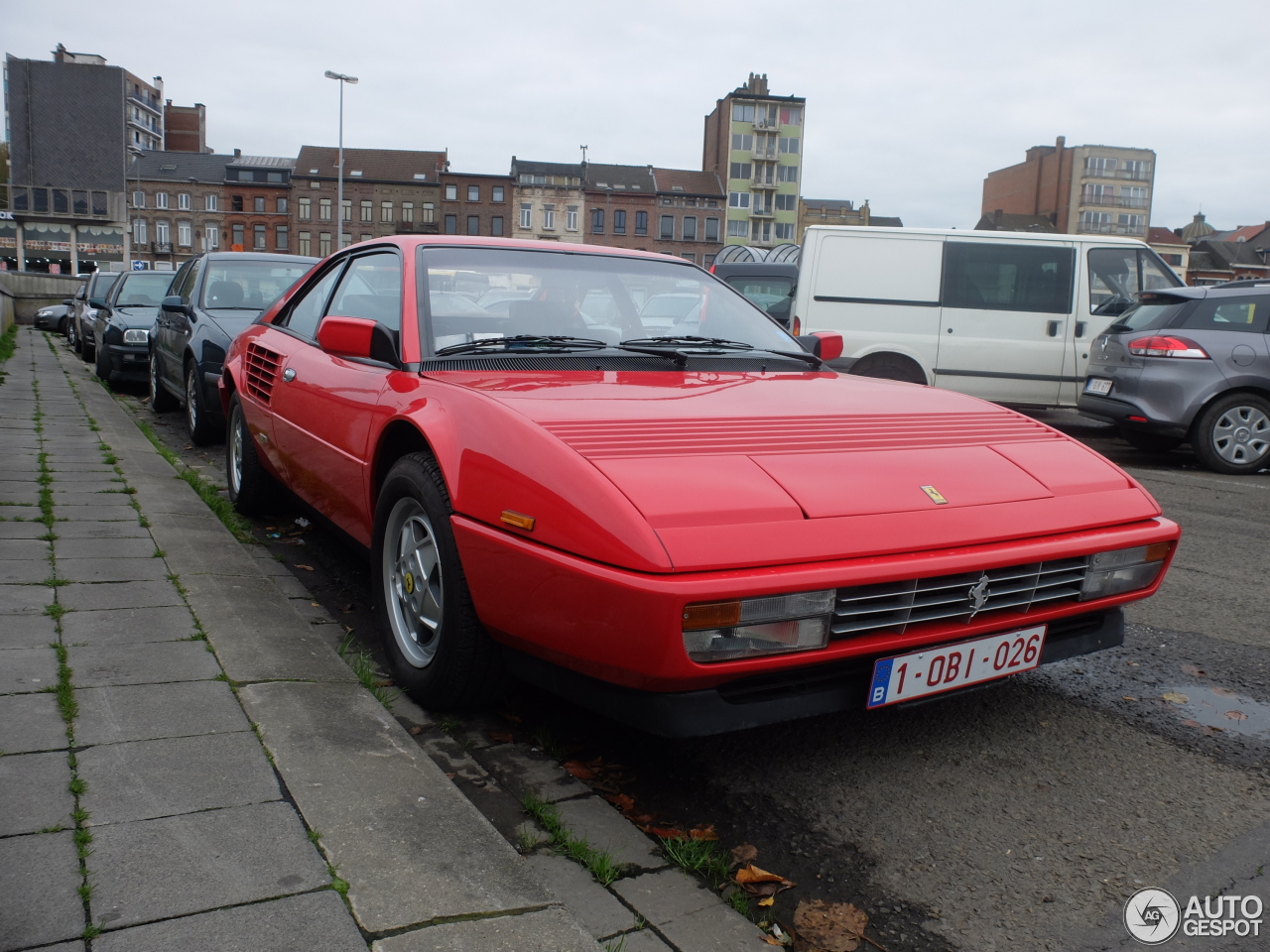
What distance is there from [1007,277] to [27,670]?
9.24m

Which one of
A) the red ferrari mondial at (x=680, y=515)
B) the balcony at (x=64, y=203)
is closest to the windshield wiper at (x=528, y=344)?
the red ferrari mondial at (x=680, y=515)

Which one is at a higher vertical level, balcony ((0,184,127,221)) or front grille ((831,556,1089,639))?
balcony ((0,184,127,221))

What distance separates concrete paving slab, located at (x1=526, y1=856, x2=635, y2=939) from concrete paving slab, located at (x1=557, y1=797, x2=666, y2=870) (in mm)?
117

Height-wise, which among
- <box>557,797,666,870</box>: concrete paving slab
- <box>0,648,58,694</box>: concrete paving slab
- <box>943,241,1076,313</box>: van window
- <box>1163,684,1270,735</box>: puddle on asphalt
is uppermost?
<box>943,241,1076,313</box>: van window

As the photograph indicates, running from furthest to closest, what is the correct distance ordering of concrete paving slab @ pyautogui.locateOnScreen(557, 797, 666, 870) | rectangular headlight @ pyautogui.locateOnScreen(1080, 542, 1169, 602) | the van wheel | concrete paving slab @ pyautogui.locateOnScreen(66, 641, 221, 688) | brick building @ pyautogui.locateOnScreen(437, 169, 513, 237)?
brick building @ pyautogui.locateOnScreen(437, 169, 513, 237)
the van wheel
concrete paving slab @ pyautogui.locateOnScreen(66, 641, 221, 688)
rectangular headlight @ pyautogui.locateOnScreen(1080, 542, 1169, 602)
concrete paving slab @ pyautogui.locateOnScreen(557, 797, 666, 870)

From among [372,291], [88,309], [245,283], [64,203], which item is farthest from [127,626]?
[64,203]

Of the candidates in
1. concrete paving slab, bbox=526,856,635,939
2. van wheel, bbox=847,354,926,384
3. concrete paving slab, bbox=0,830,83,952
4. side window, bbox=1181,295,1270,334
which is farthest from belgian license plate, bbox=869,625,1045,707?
van wheel, bbox=847,354,926,384

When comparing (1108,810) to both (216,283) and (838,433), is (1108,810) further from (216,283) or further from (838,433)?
(216,283)

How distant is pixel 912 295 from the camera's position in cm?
1001

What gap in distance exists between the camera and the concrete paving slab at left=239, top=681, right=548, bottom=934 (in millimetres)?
1923

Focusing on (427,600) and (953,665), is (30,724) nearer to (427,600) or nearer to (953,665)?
(427,600)

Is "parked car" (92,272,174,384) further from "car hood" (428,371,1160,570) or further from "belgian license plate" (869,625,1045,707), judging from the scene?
"belgian license plate" (869,625,1045,707)

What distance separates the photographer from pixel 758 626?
2244 mm

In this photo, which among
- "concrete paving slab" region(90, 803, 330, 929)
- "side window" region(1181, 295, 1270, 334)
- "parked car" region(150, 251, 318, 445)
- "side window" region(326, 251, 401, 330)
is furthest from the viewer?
"side window" region(1181, 295, 1270, 334)
